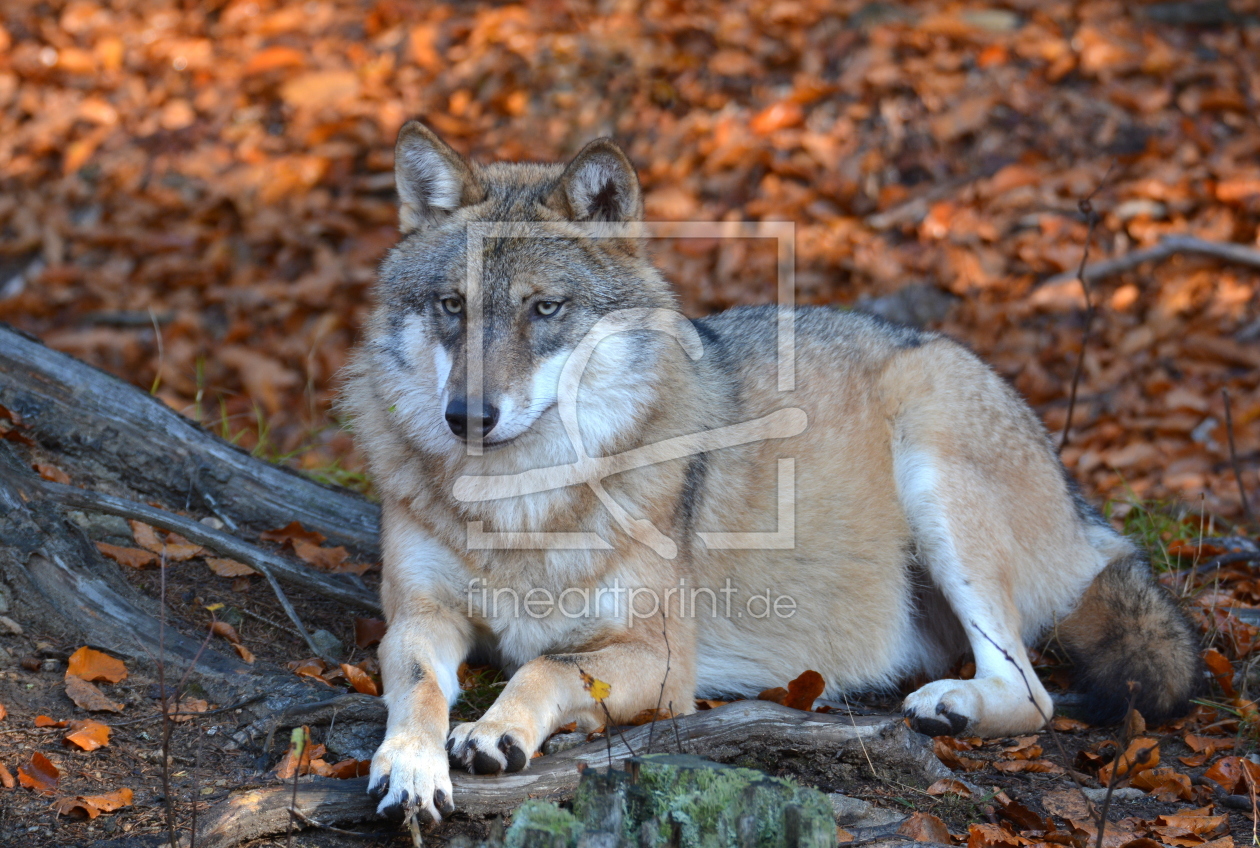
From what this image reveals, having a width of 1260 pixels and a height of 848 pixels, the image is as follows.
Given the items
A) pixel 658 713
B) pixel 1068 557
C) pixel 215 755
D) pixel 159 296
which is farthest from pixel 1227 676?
pixel 159 296

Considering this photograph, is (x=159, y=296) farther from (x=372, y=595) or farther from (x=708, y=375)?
(x=708, y=375)

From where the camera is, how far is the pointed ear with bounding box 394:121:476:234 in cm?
412

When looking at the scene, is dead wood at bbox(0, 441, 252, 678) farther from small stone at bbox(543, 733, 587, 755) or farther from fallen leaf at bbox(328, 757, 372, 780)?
small stone at bbox(543, 733, 587, 755)

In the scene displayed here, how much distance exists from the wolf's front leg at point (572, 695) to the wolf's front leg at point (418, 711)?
123 mm

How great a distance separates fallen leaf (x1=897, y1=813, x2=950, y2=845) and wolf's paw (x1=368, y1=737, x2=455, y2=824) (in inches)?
52.3

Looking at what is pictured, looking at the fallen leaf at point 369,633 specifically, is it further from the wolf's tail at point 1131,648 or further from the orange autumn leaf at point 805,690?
the wolf's tail at point 1131,648

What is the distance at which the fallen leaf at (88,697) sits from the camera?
11.0 feet

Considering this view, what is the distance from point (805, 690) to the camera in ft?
13.1

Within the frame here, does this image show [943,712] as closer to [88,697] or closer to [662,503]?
[662,503]

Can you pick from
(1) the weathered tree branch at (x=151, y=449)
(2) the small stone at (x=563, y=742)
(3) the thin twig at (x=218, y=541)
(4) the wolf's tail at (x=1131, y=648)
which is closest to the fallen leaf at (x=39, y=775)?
(3) the thin twig at (x=218, y=541)

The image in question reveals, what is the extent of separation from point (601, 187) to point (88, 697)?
2560mm

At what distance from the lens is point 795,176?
905cm

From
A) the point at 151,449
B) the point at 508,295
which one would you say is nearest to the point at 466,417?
the point at 508,295

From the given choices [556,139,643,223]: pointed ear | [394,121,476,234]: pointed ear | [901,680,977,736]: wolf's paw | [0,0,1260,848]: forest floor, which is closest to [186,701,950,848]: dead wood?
[901,680,977,736]: wolf's paw
